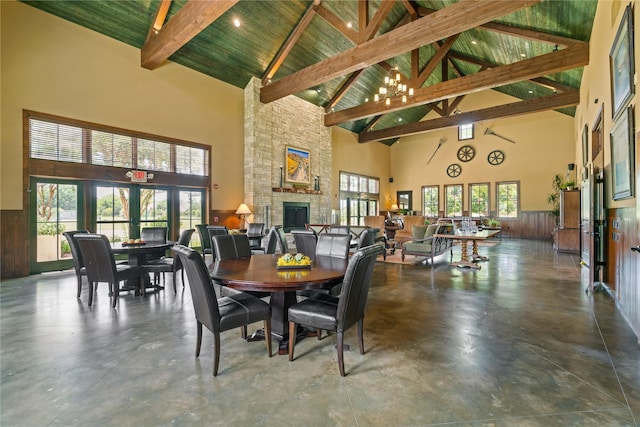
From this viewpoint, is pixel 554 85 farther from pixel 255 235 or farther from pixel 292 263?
pixel 292 263

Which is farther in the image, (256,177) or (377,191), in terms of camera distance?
(377,191)

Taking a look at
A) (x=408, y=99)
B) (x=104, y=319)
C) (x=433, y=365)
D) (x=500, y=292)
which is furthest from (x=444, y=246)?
(x=104, y=319)

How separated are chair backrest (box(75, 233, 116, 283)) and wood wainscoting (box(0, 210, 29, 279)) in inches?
104

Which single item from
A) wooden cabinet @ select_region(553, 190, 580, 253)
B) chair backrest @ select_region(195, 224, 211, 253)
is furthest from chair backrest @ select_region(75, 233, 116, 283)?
wooden cabinet @ select_region(553, 190, 580, 253)

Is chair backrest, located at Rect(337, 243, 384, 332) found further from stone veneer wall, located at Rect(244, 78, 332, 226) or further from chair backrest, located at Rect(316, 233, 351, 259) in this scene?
stone veneer wall, located at Rect(244, 78, 332, 226)

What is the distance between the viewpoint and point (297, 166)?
33.3 feet

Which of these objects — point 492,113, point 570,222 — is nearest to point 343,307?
point 570,222

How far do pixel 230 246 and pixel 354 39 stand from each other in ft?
18.8

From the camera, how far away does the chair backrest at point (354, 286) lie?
216cm

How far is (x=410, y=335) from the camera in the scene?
9.40 ft

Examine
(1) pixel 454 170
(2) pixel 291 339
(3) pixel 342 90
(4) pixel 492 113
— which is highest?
(3) pixel 342 90

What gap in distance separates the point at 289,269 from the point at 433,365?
137cm

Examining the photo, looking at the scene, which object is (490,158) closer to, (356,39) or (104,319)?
(356,39)

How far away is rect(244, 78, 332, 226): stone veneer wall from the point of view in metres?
8.70
